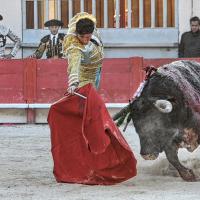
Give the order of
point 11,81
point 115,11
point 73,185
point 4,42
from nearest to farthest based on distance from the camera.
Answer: point 73,185 → point 11,81 → point 4,42 → point 115,11

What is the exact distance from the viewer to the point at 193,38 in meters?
10.0

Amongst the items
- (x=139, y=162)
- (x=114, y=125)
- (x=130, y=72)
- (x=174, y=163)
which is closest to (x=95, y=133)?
(x=114, y=125)

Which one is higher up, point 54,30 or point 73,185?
point 54,30

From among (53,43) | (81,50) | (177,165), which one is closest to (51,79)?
(53,43)

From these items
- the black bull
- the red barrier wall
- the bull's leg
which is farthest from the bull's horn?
the red barrier wall

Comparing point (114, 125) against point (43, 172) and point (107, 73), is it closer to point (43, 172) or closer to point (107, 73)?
point (43, 172)

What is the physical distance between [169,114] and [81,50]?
0.76m

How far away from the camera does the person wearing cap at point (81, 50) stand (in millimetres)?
5570

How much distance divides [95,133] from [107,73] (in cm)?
463

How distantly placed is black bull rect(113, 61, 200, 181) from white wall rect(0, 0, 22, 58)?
6563mm

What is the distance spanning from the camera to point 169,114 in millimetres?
5555

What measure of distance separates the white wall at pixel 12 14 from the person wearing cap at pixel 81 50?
6.10 m

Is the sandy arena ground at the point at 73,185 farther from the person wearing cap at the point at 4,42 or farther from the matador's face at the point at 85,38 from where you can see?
the person wearing cap at the point at 4,42

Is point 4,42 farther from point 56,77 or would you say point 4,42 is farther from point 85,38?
point 85,38
